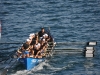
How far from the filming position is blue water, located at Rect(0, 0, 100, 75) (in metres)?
45.7

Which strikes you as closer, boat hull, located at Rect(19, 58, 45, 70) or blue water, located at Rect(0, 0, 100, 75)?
boat hull, located at Rect(19, 58, 45, 70)

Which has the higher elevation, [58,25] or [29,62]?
[58,25]

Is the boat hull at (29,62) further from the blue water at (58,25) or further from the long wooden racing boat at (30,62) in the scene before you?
the blue water at (58,25)

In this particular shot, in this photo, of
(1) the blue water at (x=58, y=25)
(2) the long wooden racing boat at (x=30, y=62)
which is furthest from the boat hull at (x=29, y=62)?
(1) the blue water at (x=58, y=25)

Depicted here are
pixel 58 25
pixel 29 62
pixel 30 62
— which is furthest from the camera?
pixel 58 25

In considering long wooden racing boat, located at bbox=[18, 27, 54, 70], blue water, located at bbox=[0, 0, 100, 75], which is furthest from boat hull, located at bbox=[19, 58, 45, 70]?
blue water, located at bbox=[0, 0, 100, 75]

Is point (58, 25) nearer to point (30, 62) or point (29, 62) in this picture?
point (30, 62)

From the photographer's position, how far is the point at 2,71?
42281mm

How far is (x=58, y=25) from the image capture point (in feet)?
205

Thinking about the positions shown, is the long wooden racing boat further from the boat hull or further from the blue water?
the blue water

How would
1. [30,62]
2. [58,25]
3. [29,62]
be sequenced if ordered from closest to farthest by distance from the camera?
1. [29,62]
2. [30,62]
3. [58,25]

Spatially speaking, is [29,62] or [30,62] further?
[30,62]

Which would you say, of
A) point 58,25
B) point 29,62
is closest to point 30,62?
point 29,62

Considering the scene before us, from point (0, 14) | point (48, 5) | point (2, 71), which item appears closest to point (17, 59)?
point (2, 71)
